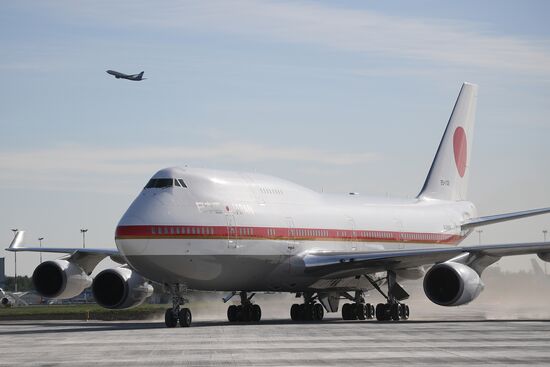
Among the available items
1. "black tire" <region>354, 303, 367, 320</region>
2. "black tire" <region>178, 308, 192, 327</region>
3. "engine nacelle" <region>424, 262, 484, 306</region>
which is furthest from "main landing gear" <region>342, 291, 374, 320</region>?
"black tire" <region>178, 308, 192, 327</region>

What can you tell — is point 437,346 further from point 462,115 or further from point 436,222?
point 462,115

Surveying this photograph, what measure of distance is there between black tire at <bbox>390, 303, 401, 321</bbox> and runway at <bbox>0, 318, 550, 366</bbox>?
26.5ft

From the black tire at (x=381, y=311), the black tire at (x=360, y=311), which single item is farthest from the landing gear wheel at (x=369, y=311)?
the black tire at (x=381, y=311)

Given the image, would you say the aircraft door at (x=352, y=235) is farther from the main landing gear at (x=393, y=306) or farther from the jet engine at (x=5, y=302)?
the jet engine at (x=5, y=302)

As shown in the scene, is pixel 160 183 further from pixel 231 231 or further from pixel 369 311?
pixel 369 311

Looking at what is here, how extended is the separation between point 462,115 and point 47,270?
23.9 meters

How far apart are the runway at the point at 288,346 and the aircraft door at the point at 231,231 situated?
15.5ft

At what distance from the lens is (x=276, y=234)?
38094 millimetres

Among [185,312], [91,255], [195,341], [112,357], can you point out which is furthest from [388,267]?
[112,357]

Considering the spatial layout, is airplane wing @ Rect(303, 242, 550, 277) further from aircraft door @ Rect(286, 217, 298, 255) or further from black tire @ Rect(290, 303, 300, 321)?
black tire @ Rect(290, 303, 300, 321)

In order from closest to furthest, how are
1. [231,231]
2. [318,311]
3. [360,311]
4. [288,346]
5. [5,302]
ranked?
[288,346] < [231,231] < [318,311] < [360,311] < [5,302]

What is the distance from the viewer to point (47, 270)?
39.9 meters

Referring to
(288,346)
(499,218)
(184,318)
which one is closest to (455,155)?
(499,218)

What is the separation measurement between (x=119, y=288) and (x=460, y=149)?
72.7 ft
